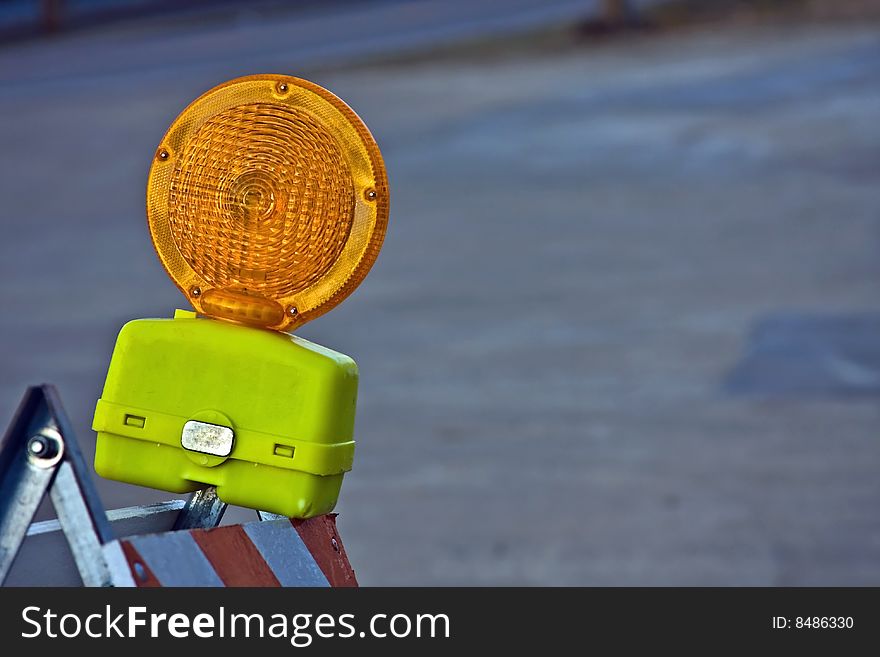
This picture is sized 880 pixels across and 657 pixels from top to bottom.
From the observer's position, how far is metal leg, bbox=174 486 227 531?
169 centimetres

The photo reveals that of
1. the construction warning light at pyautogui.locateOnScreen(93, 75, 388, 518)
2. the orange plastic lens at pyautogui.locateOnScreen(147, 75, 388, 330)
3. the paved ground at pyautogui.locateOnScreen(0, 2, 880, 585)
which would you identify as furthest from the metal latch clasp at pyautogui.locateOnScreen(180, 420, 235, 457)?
the paved ground at pyautogui.locateOnScreen(0, 2, 880, 585)

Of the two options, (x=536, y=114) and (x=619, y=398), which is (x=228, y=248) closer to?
(x=619, y=398)

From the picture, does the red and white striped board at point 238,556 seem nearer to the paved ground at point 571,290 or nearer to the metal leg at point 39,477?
the metal leg at point 39,477

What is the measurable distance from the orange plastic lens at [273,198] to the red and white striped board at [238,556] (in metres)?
0.25

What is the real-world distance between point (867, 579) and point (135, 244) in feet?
25.7

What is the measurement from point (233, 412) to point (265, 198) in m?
0.25

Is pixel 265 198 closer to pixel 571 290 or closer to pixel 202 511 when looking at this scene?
A: pixel 202 511

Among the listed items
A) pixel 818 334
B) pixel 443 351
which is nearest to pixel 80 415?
pixel 443 351

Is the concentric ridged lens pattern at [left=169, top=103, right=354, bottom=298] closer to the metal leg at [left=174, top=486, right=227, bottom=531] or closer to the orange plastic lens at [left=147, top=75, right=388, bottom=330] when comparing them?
the orange plastic lens at [left=147, top=75, right=388, bottom=330]

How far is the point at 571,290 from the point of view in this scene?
932 cm

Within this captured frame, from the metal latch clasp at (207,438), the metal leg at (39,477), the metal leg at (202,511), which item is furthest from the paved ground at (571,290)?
the metal leg at (39,477)

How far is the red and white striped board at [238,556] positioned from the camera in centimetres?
140

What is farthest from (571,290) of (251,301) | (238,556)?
(238,556)

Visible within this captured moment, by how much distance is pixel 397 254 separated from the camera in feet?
34.7
